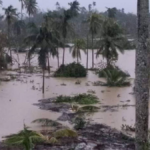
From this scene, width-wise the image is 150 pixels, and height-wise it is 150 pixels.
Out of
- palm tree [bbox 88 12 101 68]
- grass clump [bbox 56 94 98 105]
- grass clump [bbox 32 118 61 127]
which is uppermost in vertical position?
palm tree [bbox 88 12 101 68]

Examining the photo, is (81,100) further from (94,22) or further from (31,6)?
(31,6)

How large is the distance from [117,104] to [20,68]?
2602 cm

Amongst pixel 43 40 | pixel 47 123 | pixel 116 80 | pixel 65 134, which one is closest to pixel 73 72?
pixel 116 80

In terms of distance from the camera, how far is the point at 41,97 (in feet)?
104

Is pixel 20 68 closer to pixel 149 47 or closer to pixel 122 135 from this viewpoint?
pixel 122 135

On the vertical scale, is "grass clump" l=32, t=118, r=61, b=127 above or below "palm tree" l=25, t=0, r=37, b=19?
below

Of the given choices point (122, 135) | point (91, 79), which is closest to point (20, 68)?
point (91, 79)

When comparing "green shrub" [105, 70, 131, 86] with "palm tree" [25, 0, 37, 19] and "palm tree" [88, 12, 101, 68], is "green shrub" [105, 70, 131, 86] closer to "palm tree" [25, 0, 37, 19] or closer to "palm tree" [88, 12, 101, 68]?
"palm tree" [88, 12, 101, 68]

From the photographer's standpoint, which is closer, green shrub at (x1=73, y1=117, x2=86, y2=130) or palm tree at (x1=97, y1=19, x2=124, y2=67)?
green shrub at (x1=73, y1=117, x2=86, y2=130)

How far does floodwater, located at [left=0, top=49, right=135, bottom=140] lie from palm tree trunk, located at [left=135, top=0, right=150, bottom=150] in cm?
1271

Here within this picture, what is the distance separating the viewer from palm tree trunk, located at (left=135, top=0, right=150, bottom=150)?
293 inches

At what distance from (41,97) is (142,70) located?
24.6 m

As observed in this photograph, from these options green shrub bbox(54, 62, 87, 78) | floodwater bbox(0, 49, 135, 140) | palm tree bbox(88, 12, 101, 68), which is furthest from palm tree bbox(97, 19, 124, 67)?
palm tree bbox(88, 12, 101, 68)

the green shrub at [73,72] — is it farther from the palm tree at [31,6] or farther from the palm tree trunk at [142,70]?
the palm tree trunk at [142,70]
